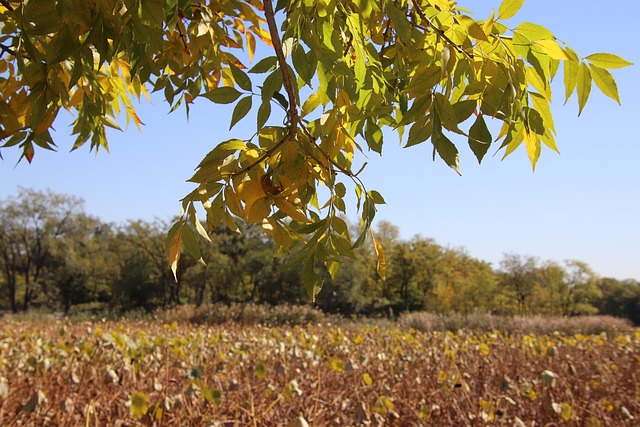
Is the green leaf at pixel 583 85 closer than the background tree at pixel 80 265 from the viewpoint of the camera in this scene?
Yes

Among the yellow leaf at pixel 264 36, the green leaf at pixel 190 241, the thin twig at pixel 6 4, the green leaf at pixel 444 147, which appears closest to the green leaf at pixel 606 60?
the green leaf at pixel 444 147

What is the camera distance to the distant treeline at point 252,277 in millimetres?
24422

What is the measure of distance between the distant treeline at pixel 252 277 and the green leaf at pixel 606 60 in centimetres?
2077

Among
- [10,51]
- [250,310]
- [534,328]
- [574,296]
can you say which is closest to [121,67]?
[10,51]

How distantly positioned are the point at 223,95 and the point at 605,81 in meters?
→ 0.73

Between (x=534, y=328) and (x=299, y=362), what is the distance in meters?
12.3

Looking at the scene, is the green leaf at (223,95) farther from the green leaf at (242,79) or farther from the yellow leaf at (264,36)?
the yellow leaf at (264,36)

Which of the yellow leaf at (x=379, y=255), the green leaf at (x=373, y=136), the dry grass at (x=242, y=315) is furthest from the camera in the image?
the dry grass at (x=242, y=315)

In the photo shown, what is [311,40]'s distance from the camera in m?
0.84

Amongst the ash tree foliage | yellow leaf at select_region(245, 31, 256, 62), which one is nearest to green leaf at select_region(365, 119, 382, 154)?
the ash tree foliage

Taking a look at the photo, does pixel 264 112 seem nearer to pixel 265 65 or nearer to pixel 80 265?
pixel 265 65

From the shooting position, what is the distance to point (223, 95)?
98cm

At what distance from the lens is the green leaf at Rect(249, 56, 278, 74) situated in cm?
90

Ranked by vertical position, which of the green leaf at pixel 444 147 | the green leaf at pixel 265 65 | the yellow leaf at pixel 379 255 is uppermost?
the green leaf at pixel 265 65
